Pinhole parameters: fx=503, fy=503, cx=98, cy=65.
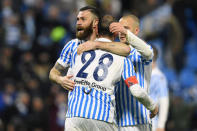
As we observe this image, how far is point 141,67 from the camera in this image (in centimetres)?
609

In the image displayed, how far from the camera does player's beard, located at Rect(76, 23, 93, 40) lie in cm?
579

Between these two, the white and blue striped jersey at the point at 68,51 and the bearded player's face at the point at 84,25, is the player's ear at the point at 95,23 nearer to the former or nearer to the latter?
the bearded player's face at the point at 84,25

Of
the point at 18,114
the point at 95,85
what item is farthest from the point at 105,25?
the point at 18,114

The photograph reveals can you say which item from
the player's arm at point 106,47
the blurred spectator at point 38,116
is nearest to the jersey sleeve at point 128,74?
the player's arm at point 106,47

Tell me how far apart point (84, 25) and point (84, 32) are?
3.2 inches

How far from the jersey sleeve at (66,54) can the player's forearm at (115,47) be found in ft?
1.60

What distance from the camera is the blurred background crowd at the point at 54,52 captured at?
1225 cm

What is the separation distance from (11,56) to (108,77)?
831 centimetres

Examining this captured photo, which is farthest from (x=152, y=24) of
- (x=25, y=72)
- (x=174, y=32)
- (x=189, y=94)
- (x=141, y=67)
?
(x=141, y=67)

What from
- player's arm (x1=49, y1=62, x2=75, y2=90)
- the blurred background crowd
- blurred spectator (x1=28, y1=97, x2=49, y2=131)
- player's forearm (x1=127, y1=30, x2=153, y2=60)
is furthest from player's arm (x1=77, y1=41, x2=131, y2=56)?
blurred spectator (x1=28, y1=97, x2=49, y2=131)

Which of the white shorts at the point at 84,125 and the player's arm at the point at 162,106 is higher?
the player's arm at the point at 162,106

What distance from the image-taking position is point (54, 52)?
14.5 m

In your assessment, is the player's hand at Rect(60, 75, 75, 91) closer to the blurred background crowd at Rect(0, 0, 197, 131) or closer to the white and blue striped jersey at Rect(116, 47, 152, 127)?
the white and blue striped jersey at Rect(116, 47, 152, 127)

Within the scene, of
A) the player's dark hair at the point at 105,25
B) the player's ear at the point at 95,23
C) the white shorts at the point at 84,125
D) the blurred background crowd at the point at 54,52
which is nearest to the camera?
the white shorts at the point at 84,125
